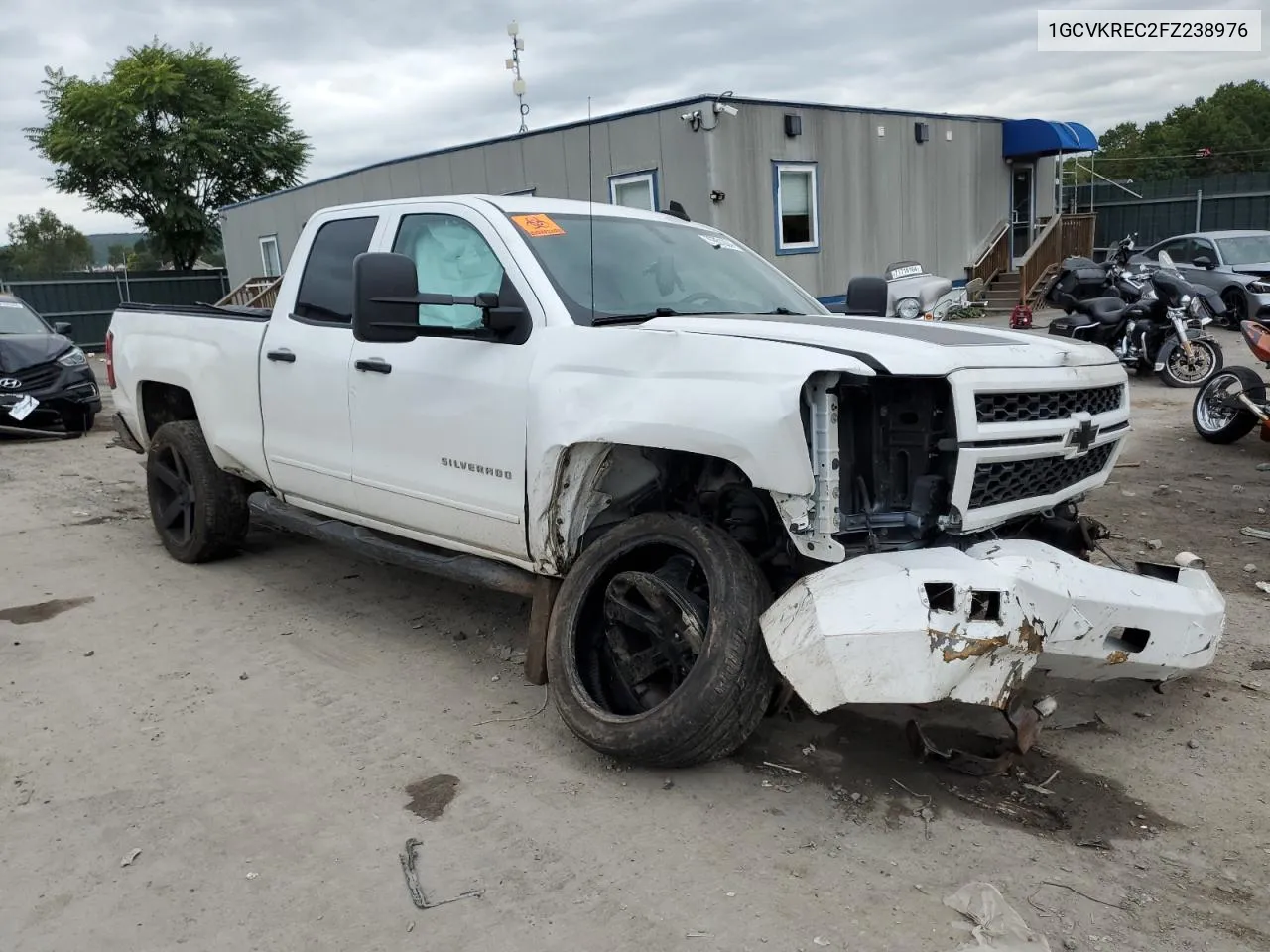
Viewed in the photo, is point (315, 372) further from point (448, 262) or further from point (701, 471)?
point (701, 471)

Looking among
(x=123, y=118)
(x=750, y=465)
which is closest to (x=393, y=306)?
(x=750, y=465)

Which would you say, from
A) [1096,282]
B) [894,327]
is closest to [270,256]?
[1096,282]

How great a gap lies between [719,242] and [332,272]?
186 centimetres

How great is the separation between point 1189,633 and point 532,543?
2274 mm

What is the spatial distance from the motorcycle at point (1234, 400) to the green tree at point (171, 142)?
105 feet

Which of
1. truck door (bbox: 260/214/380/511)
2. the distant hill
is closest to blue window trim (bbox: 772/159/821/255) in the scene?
truck door (bbox: 260/214/380/511)

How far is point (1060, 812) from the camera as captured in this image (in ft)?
10.3

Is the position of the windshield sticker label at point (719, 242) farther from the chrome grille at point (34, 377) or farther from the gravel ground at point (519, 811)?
the chrome grille at point (34, 377)

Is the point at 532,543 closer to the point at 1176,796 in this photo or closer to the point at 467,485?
the point at 467,485

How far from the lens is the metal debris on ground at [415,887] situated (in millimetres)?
2758

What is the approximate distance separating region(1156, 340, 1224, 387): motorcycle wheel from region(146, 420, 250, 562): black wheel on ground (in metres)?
9.79

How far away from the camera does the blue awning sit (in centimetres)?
2022

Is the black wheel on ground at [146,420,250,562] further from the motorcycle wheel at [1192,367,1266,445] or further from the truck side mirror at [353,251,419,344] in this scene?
the motorcycle wheel at [1192,367,1266,445]

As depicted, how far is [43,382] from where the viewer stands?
11.1m
